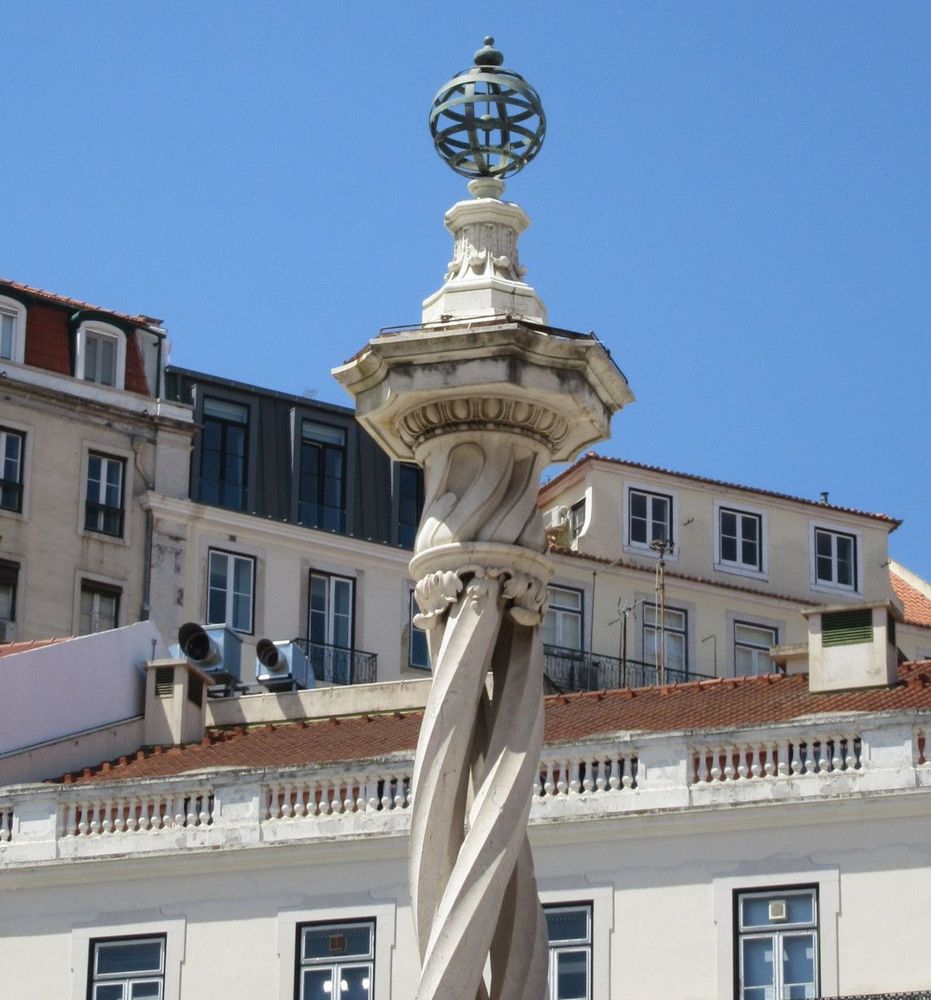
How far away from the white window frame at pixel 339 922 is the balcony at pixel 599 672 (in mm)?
25461

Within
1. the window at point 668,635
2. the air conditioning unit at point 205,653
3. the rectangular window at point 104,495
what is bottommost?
the air conditioning unit at point 205,653

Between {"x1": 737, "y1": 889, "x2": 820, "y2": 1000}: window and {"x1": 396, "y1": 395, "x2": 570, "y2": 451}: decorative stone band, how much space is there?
16.4 m

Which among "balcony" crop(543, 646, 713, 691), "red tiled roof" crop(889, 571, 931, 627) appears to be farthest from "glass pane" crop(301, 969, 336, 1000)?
"red tiled roof" crop(889, 571, 931, 627)

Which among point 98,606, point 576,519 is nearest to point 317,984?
point 98,606

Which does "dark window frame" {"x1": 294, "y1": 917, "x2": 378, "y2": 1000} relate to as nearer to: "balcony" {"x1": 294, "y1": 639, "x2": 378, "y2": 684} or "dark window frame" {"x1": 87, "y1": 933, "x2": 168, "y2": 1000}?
"dark window frame" {"x1": 87, "y1": 933, "x2": 168, "y2": 1000}

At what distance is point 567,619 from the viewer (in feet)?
191

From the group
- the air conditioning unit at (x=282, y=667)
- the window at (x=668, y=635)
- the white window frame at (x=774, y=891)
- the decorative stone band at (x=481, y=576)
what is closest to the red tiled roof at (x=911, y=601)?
the window at (x=668, y=635)

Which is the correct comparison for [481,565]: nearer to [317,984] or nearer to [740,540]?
[317,984]

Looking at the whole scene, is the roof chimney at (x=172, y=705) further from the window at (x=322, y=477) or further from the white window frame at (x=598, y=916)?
the window at (x=322, y=477)

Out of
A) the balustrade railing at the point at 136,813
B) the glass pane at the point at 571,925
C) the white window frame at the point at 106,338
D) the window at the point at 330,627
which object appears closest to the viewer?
the glass pane at the point at 571,925

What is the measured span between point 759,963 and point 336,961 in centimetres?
428

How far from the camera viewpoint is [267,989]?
103 ft

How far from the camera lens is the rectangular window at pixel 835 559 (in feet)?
Result: 200

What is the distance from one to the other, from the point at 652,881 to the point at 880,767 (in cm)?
246
